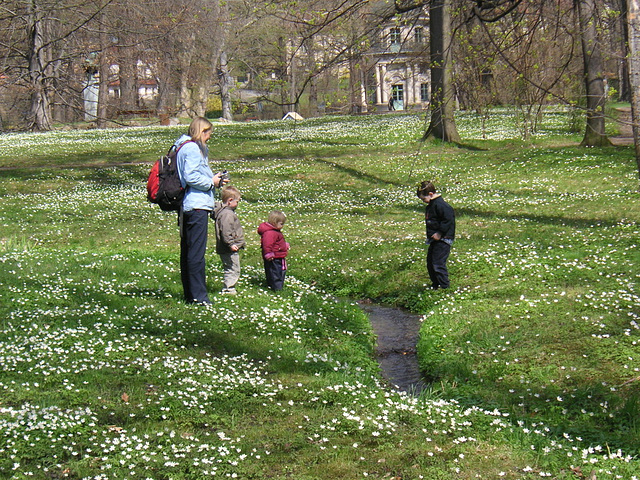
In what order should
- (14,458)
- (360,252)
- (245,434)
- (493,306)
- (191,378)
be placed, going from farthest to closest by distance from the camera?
(360,252), (493,306), (191,378), (245,434), (14,458)

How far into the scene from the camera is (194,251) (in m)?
8.75

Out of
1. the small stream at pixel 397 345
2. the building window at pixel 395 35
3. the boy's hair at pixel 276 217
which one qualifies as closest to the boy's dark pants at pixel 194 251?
the boy's hair at pixel 276 217

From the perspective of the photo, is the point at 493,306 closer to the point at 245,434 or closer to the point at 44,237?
the point at 245,434

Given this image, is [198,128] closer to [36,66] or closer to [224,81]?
[36,66]

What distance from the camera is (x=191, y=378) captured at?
673cm

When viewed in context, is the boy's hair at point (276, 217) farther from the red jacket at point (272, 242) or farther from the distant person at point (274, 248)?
the red jacket at point (272, 242)

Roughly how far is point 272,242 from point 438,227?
2475mm

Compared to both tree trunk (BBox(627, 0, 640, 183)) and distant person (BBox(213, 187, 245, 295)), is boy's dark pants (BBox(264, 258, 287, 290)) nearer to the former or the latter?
distant person (BBox(213, 187, 245, 295))

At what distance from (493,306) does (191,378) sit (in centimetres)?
480

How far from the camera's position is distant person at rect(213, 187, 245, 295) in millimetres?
9727

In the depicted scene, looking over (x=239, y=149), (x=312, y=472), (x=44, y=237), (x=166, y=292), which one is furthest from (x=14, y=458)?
(x=239, y=149)

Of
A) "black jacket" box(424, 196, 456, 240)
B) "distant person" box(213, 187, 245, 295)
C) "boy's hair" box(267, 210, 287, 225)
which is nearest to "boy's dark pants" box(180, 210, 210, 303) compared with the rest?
"distant person" box(213, 187, 245, 295)

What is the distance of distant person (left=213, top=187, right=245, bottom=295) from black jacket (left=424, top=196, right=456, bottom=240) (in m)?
2.81

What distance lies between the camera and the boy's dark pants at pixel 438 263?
10.6 m
